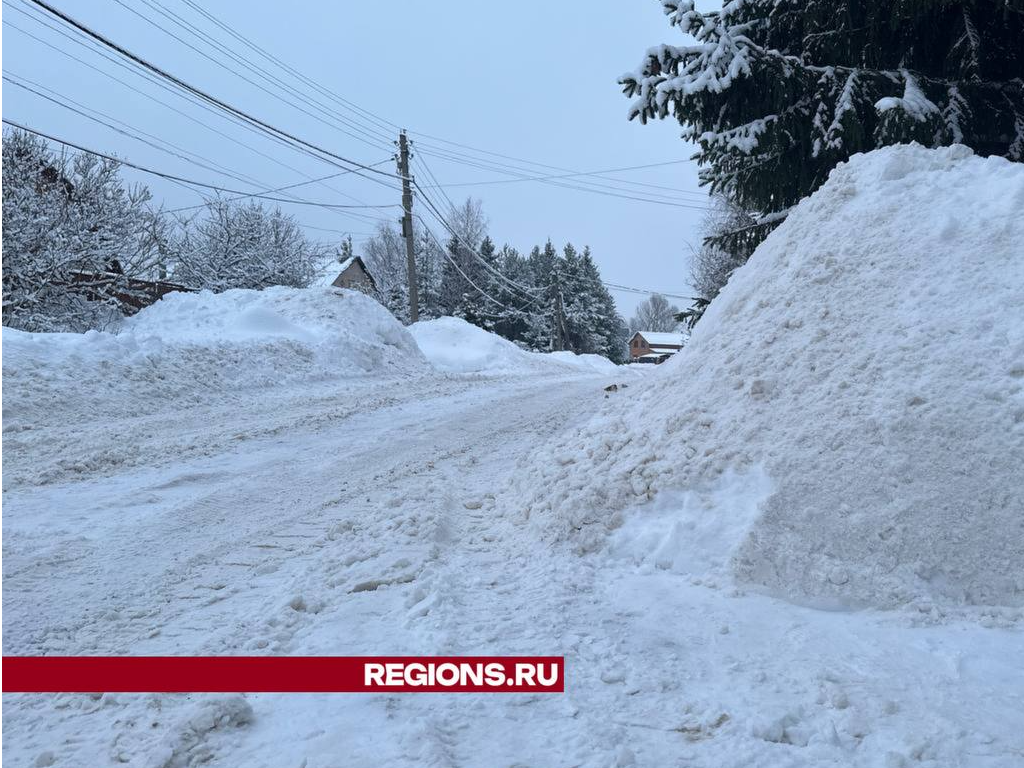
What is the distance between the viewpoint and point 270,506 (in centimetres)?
479

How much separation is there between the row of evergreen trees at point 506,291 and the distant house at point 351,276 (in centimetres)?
191

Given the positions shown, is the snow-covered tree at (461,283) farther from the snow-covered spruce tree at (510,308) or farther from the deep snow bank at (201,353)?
the deep snow bank at (201,353)

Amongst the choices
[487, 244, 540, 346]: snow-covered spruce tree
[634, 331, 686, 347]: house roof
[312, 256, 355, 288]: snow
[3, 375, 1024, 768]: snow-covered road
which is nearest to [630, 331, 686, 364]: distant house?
[634, 331, 686, 347]: house roof

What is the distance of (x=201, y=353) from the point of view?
34.4 ft

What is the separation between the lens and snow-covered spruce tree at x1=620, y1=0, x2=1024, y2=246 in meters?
6.66

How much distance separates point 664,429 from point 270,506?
317 centimetres

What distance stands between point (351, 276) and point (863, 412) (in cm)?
4364

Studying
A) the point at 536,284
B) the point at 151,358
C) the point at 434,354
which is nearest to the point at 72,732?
the point at 151,358

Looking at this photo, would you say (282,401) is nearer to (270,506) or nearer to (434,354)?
(270,506)

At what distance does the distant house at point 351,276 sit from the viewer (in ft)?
127

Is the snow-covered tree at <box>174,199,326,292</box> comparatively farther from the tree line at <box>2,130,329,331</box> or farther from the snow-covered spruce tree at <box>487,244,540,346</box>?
the snow-covered spruce tree at <box>487,244,540,346</box>

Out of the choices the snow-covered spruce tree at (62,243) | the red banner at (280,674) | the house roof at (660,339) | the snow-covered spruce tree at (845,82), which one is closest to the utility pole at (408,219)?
the snow-covered spruce tree at (62,243)

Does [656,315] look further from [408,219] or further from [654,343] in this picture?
[408,219]

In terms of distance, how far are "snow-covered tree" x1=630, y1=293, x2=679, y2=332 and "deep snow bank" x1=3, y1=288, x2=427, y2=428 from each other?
82537 millimetres
